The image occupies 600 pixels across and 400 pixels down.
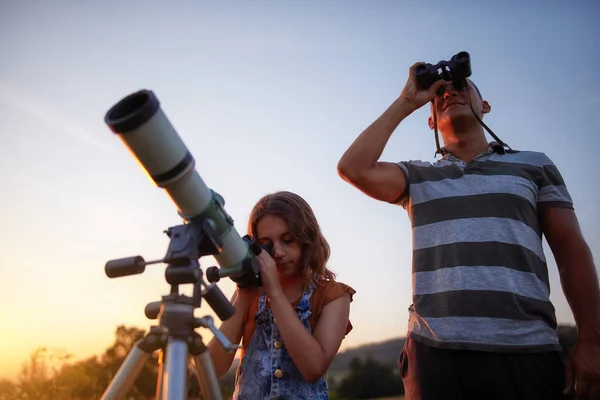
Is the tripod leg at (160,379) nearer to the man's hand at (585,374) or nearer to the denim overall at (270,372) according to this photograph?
the denim overall at (270,372)

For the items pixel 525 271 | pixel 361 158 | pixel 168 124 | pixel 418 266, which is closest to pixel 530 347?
pixel 525 271

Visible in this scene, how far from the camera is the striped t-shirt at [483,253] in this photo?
224cm

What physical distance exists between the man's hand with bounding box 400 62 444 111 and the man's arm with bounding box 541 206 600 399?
2.88 feet

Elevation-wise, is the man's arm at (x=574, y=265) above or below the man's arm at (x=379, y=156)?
below

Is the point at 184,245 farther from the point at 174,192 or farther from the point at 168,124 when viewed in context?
the point at 168,124

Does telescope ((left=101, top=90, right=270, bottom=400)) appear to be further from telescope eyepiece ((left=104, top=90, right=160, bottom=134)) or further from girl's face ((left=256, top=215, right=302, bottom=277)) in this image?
girl's face ((left=256, top=215, right=302, bottom=277))

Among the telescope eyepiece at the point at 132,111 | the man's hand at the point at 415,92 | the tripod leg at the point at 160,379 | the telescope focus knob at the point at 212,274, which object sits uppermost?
the man's hand at the point at 415,92

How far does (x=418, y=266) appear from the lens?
2525 mm

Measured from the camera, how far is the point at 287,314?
2279mm

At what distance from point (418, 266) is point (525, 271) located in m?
0.51

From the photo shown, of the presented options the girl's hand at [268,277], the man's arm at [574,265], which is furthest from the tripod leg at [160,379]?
the man's arm at [574,265]

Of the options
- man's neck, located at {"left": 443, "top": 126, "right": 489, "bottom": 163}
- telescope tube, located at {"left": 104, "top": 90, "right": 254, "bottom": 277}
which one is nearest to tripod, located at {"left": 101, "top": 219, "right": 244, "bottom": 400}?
telescope tube, located at {"left": 104, "top": 90, "right": 254, "bottom": 277}

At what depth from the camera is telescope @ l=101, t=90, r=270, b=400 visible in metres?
1.53

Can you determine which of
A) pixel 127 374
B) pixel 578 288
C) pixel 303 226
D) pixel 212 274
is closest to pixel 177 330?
pixel 127 374
